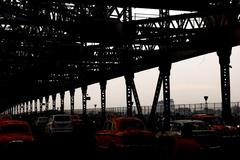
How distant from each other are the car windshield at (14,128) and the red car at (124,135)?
323 centimetres

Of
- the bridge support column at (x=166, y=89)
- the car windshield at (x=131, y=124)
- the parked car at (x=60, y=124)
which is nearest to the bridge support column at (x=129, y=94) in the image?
the bridge support column at (x=166, y=89)

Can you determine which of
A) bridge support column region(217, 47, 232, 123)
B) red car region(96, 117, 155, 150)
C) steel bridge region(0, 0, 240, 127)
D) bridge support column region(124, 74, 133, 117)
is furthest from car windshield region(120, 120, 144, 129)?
bridge support column region(124, 74, 133, 117)

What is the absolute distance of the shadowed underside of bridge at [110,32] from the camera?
19891 millimetres

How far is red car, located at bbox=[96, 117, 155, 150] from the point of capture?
17672 mm

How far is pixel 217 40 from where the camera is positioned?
88.2ft

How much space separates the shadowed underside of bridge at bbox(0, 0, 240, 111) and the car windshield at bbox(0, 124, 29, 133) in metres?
4.67

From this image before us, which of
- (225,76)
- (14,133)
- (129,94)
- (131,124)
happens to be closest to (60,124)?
(129,94)

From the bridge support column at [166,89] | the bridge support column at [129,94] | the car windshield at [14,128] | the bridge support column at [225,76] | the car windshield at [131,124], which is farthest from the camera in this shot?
the bridge support column at [129,94]

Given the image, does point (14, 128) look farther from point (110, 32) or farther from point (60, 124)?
point (60, 124)

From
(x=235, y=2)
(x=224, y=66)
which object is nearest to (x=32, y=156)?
(x=235, y=2)

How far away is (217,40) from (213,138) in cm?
1011

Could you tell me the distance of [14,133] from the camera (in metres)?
18.7

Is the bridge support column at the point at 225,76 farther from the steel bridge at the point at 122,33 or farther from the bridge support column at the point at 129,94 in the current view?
the bridge support column at the point at 129,94

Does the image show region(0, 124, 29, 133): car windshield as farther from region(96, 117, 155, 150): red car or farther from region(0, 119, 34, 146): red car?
region(96, 117, 155, 150): red car
